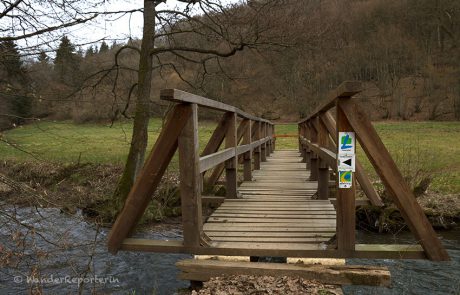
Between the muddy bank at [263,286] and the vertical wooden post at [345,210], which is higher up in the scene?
the vertical wooden post at [345,210]

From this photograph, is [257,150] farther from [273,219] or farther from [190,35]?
[273,219]

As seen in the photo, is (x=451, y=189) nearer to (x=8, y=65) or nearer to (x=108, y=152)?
(x=8, y=65)

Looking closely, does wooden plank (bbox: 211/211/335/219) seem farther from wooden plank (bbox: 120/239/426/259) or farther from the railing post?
the railing post

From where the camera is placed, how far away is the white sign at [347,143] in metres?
3.75

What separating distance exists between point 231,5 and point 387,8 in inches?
2052

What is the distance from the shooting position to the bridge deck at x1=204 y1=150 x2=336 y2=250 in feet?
14.1

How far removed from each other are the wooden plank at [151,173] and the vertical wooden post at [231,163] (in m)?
2.45

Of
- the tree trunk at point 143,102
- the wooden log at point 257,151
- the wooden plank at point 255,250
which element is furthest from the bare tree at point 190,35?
the wooden plank at point 255,250

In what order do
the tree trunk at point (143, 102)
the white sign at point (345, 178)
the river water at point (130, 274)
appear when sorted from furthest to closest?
the tree trunk at point (143, 102), the river water at point (130, 274), the white sign at point (345, 178)

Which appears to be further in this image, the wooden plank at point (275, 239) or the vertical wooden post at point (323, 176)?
the vertical wooden post at point (323, 176)

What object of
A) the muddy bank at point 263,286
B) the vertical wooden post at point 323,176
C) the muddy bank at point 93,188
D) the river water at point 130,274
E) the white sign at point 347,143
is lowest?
the river water at point 130,274

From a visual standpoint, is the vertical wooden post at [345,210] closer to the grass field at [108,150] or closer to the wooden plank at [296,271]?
the wooden plank at [296,271]

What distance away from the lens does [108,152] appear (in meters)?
19.9

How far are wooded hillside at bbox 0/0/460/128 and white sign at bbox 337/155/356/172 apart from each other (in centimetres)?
306
